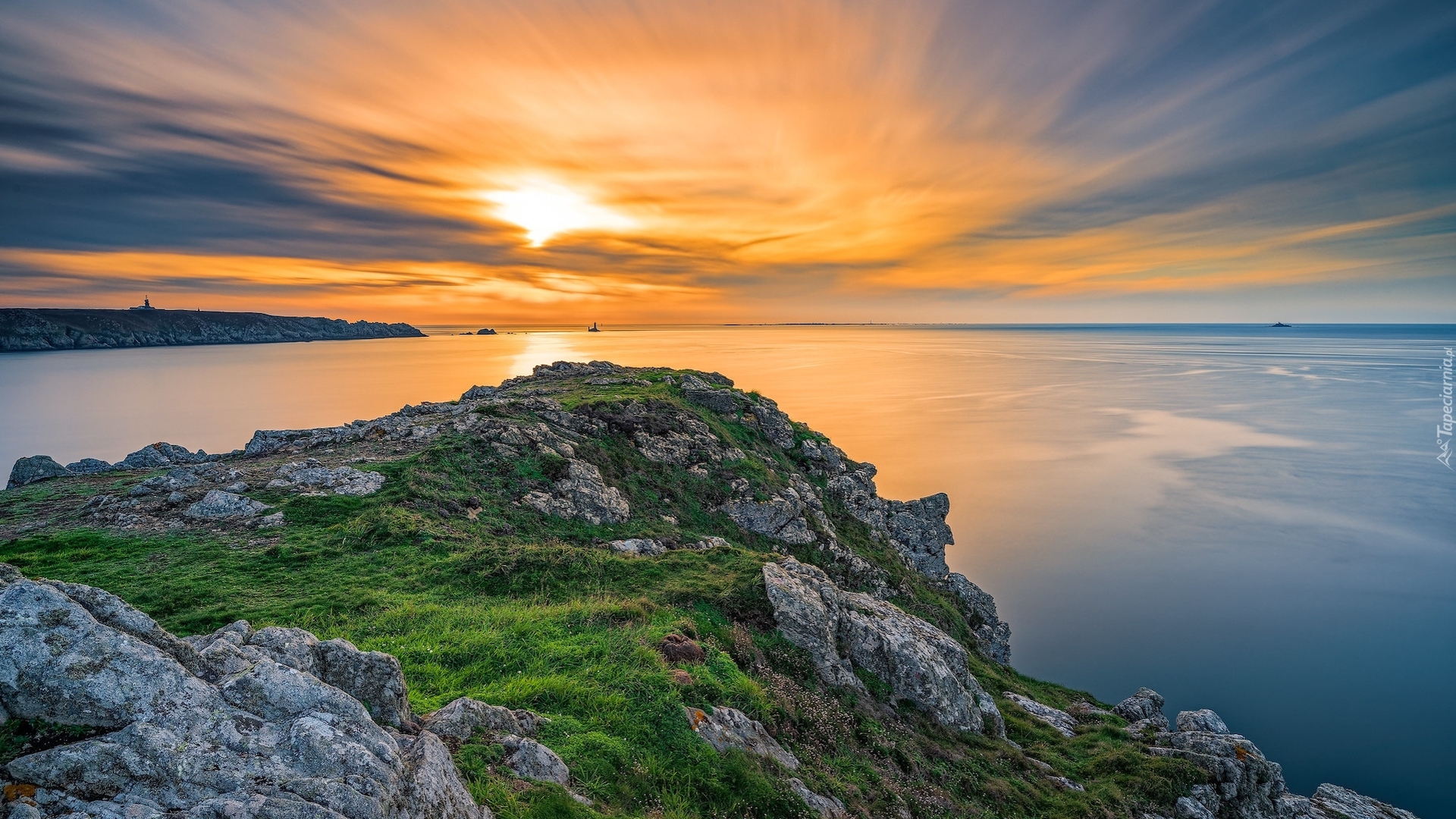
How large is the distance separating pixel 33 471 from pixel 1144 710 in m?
56.2

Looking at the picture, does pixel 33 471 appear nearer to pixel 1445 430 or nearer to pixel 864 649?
pixel 864 649

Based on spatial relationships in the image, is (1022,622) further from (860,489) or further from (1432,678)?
(1432,678)

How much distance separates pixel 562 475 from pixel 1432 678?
2187 inches

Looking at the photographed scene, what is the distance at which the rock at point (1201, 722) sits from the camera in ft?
79.5

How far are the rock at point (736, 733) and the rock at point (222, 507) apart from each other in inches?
803

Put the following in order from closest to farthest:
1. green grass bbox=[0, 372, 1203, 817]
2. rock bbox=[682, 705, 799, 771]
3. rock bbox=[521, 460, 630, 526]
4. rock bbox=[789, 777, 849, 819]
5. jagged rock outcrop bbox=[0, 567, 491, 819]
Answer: jagged rock outcrop bbox=[0, 567, 491, 819], green grass bbox=[0, 372, 1203, 817], rock bbox=[789, 777, 849, 819], rock bbox=[682, 705, 799, 771], rock bbox=[521, 460, 630, 526]

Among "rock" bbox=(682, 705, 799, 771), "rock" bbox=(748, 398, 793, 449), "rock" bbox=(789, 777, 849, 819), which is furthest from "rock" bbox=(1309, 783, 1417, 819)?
"rock" bbox=(748, 398, 793, 449)

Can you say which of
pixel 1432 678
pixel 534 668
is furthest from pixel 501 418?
pixel 1432 678

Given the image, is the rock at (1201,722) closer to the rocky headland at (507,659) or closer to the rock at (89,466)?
the rocky headland at (507,659)

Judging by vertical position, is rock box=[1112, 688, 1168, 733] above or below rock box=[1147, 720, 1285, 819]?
below

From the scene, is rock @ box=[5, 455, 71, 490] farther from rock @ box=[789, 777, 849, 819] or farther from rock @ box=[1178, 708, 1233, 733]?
rock @ box=[1178, 708, 1233, 733]

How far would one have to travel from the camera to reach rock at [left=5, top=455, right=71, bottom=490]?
89.3 feet

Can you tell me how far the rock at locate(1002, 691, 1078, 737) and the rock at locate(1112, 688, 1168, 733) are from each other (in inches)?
149

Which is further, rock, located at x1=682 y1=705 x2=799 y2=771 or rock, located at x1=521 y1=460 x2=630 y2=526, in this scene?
rock, located at x1=521 y1=460 x2=630 y2=526
